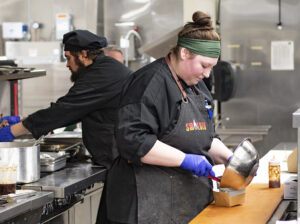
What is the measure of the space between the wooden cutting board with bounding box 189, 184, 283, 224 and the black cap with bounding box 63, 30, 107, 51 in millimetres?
1296

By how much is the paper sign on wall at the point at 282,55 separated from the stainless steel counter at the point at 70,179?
10.2ft

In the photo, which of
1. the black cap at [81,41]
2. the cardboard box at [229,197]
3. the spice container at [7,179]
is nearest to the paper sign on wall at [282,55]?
the black cap at [81,41]

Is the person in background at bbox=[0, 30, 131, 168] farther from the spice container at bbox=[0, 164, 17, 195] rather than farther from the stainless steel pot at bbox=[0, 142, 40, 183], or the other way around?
the spice container at bbox=[0, 164, 17, 195]

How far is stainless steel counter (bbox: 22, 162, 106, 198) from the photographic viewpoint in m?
2.57

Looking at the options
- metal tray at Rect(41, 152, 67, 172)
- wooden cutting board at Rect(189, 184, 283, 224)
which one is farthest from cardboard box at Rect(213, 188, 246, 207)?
metal tray at Rect(41, 152, 67, 172)

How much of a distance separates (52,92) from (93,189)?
10.2 ft

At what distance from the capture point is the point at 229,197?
220 centimetres

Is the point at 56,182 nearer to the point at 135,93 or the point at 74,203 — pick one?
the point at 74,203

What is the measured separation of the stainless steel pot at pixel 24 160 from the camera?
252 cm

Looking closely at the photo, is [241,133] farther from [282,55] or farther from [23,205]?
[23,205]

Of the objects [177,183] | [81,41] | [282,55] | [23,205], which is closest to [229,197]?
[177,183]

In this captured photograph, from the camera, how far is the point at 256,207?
2.19 meters

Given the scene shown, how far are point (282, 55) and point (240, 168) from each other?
148 inches

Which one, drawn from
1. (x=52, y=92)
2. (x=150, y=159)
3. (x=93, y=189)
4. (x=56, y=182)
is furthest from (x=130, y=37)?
(x=150, y=159)
